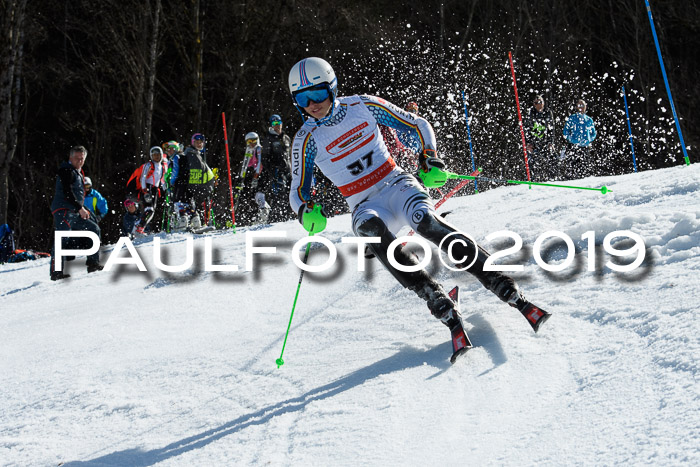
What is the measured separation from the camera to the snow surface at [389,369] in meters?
3.08

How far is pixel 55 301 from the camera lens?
764 centimetres

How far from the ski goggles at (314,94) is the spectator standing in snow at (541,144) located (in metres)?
8.47

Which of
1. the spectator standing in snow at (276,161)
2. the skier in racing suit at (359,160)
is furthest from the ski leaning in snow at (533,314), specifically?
the spectator standing in snow at (276,161)

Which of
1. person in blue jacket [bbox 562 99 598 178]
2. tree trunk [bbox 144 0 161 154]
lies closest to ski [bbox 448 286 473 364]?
person in blue jacket [bbox 562 99 598 178]

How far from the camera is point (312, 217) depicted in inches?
187

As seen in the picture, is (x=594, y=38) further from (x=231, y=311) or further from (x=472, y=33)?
(x=231, y=311)

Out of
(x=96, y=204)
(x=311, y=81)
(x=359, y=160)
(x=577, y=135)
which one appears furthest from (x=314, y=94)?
(x=577, y=135)

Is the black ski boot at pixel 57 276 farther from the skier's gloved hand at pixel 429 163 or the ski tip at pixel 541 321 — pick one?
the ski tip at pixel 541 321

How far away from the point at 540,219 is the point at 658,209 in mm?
1045

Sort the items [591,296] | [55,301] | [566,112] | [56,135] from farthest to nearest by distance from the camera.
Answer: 1. [56,135]
2. [566,112]
3. [55,301]
4. [591,296]

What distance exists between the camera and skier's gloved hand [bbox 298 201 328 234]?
475cm

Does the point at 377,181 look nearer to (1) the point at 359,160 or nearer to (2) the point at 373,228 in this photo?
(1) the point at 359,160

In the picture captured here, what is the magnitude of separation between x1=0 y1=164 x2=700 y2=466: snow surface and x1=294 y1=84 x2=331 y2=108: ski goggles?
60.9 inches

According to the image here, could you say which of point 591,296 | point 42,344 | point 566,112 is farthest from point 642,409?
point 566,112
